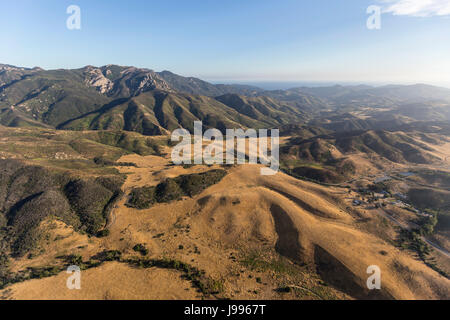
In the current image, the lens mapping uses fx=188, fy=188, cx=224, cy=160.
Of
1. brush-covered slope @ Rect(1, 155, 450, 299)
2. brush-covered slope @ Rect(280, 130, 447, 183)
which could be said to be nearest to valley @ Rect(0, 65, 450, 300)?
brush-covered slope @ Rect(1, 155, 450, 299)

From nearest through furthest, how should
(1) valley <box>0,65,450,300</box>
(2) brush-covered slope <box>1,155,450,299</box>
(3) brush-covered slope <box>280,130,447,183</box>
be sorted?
(2) brush-covered slope <box>1,155,450,299</box>
(1) valley <box>0,65,450,300</box>
(3) brush-covered slope <box>280,130,447,183</box>

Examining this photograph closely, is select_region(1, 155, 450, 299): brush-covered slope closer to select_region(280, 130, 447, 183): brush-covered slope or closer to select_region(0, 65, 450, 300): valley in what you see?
select_region(0, 65, 450, 300): valley

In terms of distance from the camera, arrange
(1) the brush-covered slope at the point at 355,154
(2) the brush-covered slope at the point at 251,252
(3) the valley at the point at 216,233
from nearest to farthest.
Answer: (2) the brush-covered slope at the point at 251,252, (3) the valley at the point at 216,233, (1) the brush-covered slope at the point at 355,154

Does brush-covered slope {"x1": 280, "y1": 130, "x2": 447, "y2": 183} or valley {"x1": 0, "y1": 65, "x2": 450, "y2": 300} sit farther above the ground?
brush-covered slope {"x1": 280, "y1": 130, "x2": 447, "y2": 183}

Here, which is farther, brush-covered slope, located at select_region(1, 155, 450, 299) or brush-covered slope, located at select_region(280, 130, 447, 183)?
brush-covered slope, located at select_region(280, 130, 447, 183)

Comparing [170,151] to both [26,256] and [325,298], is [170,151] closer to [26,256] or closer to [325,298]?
[26,256]

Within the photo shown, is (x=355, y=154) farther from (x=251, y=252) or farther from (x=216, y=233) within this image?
(x=216, y=233)

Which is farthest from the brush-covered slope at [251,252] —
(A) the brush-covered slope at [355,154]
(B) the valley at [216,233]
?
(A) the brush-covered slope at [355,154]

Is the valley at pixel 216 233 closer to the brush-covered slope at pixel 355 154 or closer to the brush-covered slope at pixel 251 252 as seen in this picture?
the brush-covered slope at pixel 251 252

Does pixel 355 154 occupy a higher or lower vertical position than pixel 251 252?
higher

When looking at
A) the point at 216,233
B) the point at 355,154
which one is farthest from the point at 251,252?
the point at 355,154
